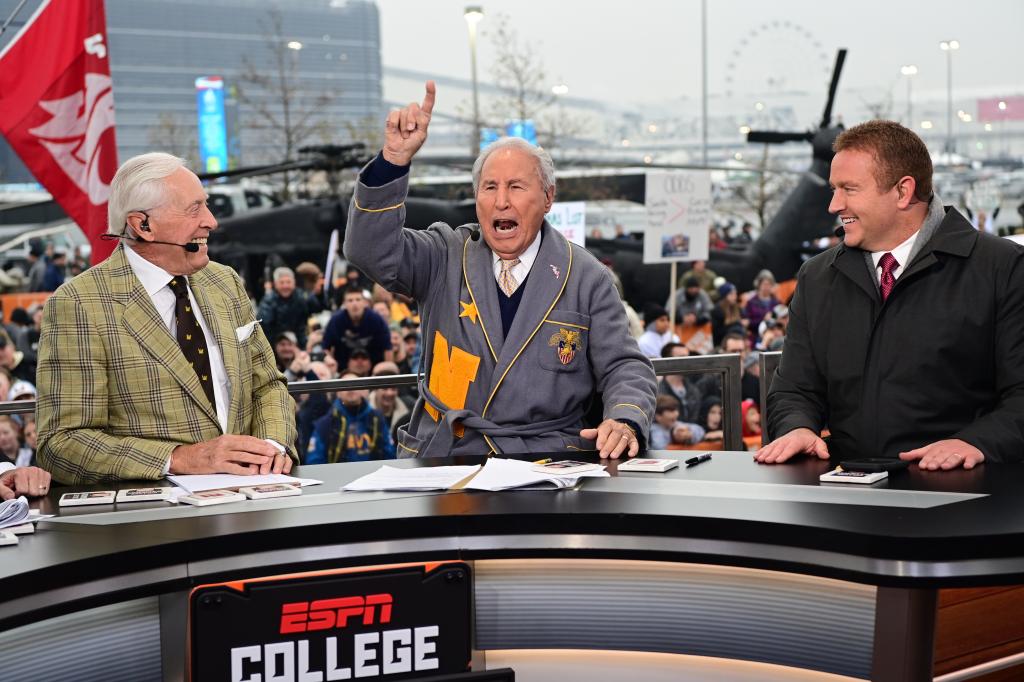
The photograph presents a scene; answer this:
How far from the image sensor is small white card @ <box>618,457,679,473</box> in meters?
2.20

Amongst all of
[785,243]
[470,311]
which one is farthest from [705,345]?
[785,243]

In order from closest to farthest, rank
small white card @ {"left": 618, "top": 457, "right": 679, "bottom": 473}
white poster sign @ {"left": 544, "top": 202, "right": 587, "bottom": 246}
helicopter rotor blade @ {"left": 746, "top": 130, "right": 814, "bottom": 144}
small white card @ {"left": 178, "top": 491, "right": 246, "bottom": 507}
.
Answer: small white card @ {"left": 178, "top": 491, "right": 246, "bottom": 507}, small white card @ {"left": 618, "top": 457, "right": 679, "bottom": 473}, white poster sign @ {"left": 544, "top": 202, "right": 587, "bottom": 246}, helicopter rotor blade @ {"left": 746, "top": 130, "right": 814, "bottom": 144}

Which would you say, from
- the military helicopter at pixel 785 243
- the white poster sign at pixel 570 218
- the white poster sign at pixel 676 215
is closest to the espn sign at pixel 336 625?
the white poster sign at pixel 570 218

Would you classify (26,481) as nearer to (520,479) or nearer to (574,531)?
(520,479)

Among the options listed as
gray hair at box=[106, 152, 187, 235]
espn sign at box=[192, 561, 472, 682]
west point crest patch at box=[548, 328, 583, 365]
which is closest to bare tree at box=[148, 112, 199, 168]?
gray hair at box=[106, 152, 187, 235]

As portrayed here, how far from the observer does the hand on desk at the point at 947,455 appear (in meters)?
2.17

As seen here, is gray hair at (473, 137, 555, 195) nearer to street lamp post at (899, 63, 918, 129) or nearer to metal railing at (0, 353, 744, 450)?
metal railing at (0, 353, 744, 450)

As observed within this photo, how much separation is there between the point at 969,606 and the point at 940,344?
836 millimetres

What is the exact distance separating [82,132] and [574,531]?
2.63 metres

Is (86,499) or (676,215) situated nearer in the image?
(86,499)

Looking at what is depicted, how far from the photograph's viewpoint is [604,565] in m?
1.91

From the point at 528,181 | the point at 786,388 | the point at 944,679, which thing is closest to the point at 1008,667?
the point at 944,679

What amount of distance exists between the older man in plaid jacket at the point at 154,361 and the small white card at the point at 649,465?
678 mm

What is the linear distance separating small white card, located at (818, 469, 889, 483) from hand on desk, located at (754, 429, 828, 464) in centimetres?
19
